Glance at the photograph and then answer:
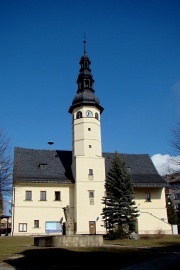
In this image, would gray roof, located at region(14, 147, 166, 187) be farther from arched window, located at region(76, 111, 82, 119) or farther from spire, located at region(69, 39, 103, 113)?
spire, located at region(69, 39, 103, 113)

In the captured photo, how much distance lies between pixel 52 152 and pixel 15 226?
480 inches

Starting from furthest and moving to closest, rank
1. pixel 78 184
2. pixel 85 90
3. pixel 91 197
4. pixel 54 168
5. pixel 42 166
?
pixel 85 90, pixel 54 168, pixel 42 166, pixel 78 184, pixel 91 197

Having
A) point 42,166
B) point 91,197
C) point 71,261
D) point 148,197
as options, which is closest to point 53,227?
point 91,197

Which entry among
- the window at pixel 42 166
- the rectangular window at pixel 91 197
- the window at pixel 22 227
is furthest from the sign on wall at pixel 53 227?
the window at pixel 42 166

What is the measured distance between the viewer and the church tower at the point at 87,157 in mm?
40219

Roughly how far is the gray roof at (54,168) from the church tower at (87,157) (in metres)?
2.26

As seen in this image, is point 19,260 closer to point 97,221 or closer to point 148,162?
point 97,221

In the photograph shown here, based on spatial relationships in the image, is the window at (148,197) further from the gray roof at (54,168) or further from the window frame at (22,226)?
the window frame at (22,226)

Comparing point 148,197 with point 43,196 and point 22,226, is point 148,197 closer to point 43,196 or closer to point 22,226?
point 43,196

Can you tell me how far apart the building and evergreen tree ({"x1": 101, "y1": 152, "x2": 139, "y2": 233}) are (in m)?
4.02

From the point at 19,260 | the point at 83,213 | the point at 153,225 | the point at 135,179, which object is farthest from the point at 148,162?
the point at 19,260

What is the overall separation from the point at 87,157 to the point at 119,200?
32.6 ft

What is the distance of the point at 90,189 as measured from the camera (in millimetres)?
41156

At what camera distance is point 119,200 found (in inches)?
1339
